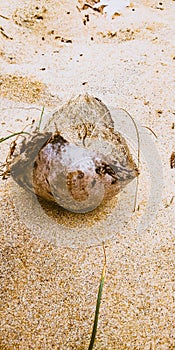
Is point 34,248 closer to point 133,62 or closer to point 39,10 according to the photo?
point 133,62

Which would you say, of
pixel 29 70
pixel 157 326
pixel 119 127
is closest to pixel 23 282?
pixel 157 326

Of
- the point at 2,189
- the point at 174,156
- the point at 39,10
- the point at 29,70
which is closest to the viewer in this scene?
the point at 2,189

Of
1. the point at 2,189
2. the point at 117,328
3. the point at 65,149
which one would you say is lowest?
the point at 117,328

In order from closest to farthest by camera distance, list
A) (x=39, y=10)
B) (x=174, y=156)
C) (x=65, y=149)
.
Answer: (x=65, y=149) < (x=174, y=156) < (x=39, y=10)

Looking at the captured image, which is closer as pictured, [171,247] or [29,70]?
[171,247]

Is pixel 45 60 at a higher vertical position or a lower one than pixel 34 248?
higher

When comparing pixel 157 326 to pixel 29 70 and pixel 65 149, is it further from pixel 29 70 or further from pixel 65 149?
pixel 29 70

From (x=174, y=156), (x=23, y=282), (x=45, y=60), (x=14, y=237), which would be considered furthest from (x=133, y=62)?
(x=23, y=282)
